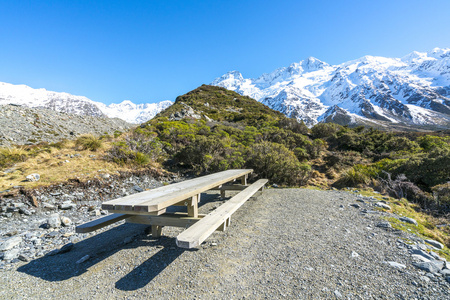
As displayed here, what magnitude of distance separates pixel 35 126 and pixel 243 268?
71.5ft

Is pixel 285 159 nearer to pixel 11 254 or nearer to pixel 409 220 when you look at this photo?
pixel 409 220

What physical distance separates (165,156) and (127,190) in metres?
3.43

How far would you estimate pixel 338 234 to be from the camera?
3400 mm

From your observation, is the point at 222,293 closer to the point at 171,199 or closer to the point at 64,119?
the point at 171,199

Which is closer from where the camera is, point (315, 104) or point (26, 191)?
point (26, 191)

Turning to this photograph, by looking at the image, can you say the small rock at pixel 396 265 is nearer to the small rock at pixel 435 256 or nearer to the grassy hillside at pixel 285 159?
the small rock at pixel 435 256

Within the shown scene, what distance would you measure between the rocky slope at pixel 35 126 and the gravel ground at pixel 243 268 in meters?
14.1

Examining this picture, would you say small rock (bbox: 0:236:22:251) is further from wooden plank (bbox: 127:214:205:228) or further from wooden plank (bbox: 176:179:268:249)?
wooden plank (bbox: 176:179:268:249)

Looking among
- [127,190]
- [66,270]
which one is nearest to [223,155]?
[127,190]

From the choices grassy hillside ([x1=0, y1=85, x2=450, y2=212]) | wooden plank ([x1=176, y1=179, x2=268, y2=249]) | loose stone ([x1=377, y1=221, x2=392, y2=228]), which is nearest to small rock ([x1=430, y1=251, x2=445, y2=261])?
loose stone ([x1=377, y1=221, x2=392, y2=228])

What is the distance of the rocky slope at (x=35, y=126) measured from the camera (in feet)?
46.9

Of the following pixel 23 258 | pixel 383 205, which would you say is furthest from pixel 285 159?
pixel 23 258

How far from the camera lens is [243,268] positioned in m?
2.56

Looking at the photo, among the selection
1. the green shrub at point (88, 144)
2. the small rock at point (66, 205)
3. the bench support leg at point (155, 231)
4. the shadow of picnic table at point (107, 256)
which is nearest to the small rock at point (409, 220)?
the shadow of picnic table at point (107, 256)
